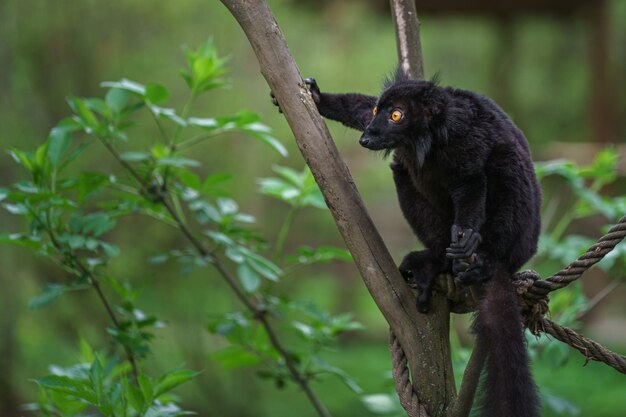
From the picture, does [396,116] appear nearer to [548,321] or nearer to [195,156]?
[548,321]

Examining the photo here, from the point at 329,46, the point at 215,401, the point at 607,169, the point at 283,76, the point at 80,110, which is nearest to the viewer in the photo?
the point at 283,76

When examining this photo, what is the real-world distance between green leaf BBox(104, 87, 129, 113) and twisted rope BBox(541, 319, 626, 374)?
174 centimetres

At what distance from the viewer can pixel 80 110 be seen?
9.32 ft

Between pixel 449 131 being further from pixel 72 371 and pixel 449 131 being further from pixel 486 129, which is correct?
pixel 72 371

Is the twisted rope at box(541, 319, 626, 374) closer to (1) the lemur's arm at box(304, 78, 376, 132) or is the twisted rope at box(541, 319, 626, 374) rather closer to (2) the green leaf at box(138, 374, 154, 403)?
(1) the lemur's arm at box(304, 78, 376, 132)

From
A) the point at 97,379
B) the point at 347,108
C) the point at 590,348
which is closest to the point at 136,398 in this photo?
the point at 97,379

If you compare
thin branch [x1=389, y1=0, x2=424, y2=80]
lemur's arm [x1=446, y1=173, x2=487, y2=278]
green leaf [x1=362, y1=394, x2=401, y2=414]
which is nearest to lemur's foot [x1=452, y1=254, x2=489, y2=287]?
lemur's arm [x1=446, y1=173, x2=487, y2=278]

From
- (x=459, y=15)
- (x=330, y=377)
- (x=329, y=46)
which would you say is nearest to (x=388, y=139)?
(x=329, y=46)

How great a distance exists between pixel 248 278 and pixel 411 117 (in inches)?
33.8

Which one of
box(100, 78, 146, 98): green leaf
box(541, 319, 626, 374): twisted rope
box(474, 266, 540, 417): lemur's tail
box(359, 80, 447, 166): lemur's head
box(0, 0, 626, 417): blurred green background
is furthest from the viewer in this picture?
box(0, 0, 626, 417): blurred green background

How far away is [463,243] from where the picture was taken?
2.39m

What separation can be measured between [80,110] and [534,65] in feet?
35.7

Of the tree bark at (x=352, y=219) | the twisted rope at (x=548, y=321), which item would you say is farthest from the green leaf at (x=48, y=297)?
the twisted rope at (x=548, y=321)

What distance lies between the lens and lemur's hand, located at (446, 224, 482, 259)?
2379 mm
